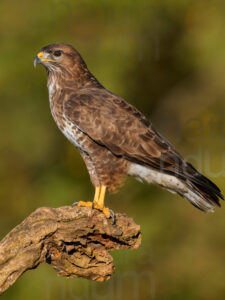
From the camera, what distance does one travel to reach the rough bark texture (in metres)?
6.29

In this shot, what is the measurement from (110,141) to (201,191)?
1.19 m

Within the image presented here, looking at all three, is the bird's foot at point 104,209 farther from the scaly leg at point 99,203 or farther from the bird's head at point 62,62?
the bird's head at point 62,62

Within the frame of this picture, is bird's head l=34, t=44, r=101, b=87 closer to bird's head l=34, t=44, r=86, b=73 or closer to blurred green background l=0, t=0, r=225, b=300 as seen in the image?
bird's head l=34, t=44, r=86, b=73

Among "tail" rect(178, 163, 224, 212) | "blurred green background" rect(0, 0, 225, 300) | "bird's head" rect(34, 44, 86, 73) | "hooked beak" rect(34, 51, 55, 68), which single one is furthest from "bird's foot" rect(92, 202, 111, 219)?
"blurred green background" rect(0, 0, 225, 300)

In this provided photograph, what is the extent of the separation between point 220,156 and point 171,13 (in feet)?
9.19

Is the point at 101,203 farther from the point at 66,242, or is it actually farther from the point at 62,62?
the point at 62,62

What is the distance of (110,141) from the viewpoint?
7160 mm

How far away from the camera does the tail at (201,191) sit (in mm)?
7262

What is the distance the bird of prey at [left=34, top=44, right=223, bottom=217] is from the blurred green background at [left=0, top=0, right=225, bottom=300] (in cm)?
392

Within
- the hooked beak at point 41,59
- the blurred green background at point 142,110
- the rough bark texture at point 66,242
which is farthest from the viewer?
the blurred green background at point 142,110

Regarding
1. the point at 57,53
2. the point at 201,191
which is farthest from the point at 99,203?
the point at 57,53

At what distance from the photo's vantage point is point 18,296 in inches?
487

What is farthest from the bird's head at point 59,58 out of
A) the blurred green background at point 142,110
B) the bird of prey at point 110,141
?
the blurred green background at point 142,110

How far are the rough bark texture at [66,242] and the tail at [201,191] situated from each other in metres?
0.89
